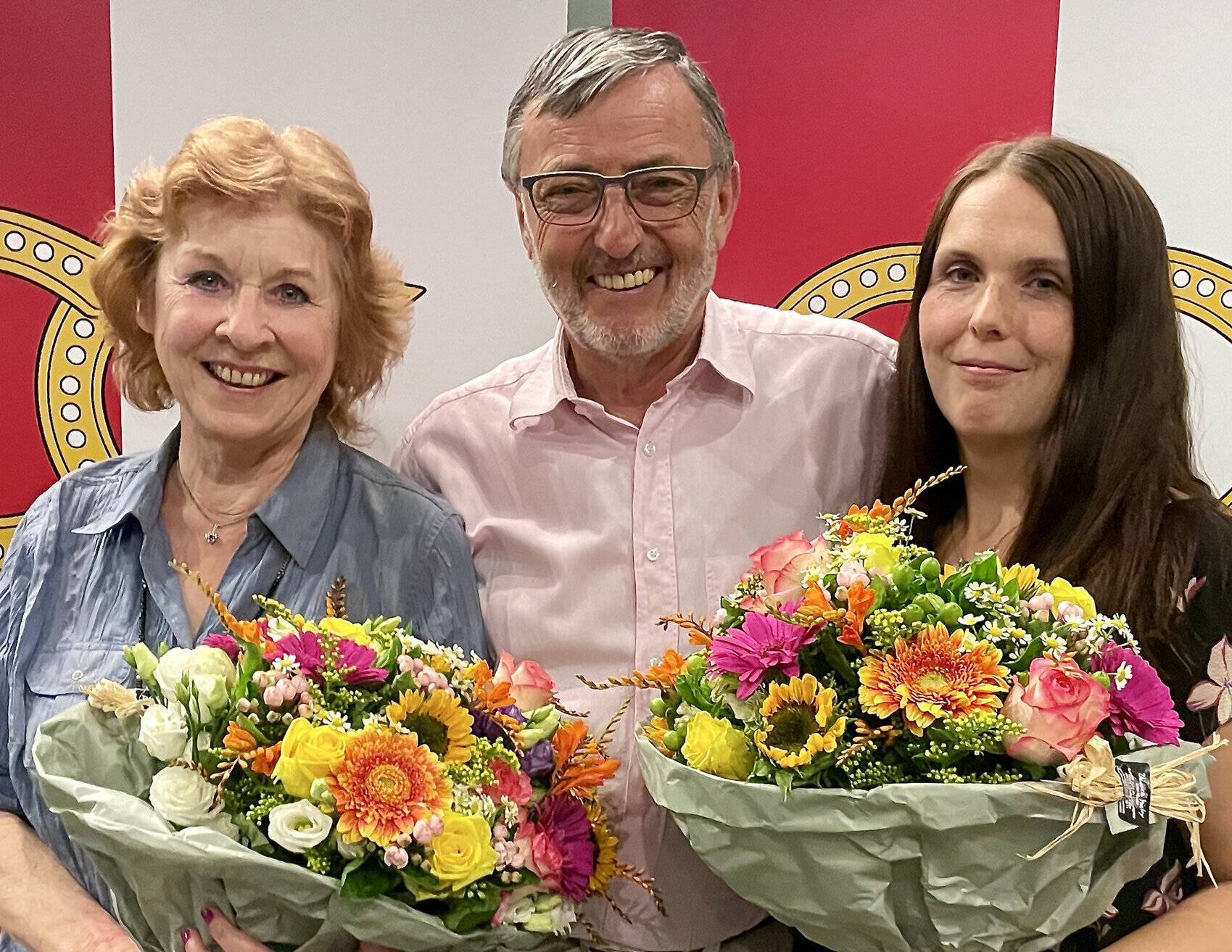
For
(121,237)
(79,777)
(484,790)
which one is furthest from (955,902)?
(121,237)

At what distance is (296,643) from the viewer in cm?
140

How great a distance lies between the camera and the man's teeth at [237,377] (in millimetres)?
1890

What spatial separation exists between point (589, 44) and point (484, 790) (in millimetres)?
1232

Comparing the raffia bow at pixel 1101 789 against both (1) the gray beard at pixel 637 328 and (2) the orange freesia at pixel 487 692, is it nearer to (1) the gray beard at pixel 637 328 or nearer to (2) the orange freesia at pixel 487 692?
(2) the orange freesia at pixel 487 692

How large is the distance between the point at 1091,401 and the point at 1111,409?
0.03m

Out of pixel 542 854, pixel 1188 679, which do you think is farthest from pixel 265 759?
pixel 1188 679

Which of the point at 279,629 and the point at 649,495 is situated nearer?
the point at 279,629

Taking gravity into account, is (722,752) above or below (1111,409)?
below

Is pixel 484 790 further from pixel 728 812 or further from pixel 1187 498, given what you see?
pixel 1187 498

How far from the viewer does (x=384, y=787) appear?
128cm

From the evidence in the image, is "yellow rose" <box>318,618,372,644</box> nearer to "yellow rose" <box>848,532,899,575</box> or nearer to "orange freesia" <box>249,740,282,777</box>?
"orange freesia" <box>249,740,282,777</box>

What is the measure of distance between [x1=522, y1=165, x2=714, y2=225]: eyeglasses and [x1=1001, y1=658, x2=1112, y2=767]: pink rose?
40.5 inches

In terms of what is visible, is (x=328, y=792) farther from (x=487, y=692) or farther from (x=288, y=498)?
(x=288, y=498)

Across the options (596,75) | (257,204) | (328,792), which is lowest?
(328,792)
